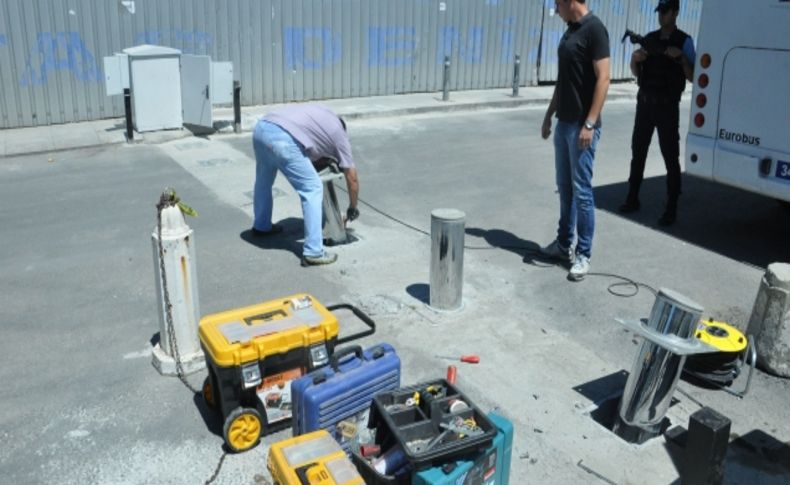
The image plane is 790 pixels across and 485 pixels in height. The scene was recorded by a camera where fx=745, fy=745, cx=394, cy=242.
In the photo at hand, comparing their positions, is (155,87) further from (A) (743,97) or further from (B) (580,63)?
(A) (743,97)

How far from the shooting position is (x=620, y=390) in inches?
189

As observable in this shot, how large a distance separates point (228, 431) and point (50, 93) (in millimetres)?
9872

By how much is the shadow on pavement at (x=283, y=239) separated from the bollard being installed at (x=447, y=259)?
1674 mm

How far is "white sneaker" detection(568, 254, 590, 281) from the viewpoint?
21.2ft

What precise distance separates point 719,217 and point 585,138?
3178 mm

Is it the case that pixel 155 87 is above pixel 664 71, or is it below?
below

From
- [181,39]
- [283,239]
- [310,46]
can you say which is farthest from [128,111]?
[283,239]

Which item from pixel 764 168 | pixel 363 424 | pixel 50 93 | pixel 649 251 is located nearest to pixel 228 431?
pixel 363 424

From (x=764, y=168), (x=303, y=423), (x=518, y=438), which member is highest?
(x=764, y=168)

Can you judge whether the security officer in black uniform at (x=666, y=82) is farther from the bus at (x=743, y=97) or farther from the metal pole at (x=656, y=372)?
the metal pole at (x=656, y=372)

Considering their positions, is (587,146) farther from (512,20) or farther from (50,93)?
(512,20)

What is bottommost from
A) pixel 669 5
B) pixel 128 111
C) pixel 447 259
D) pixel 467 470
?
pixel 467 470

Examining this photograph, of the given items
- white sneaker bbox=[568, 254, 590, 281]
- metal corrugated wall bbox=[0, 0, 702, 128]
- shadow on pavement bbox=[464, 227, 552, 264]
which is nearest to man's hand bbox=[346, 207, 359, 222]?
shadow on pavement bbox=[464, 227, 552, 264]

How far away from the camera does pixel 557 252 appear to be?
6945 millimetres
